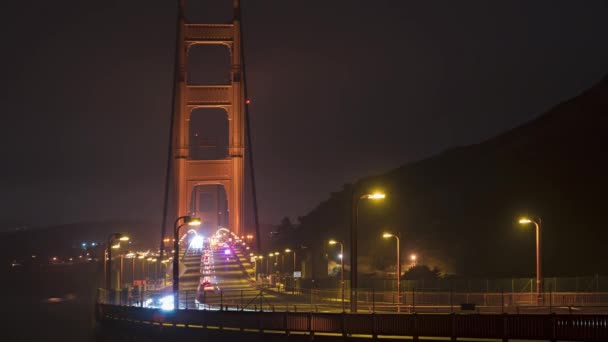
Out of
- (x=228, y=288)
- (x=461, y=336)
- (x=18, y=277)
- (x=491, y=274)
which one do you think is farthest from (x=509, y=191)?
(x=18, y=277)

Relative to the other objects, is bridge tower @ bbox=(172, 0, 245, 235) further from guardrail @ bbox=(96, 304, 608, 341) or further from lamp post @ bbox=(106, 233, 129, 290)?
guardrail @ bbox=(96, 304, 608, 341)

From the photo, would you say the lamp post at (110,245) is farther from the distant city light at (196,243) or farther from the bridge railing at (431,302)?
the distant city light at (196,243)

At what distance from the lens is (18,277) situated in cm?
14925

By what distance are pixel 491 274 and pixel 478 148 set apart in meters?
54.6

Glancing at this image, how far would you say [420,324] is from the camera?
23359mm

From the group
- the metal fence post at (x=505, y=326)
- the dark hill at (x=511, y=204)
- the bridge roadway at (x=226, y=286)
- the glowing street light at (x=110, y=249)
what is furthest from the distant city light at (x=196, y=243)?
the metal fence post at (x=505, y=326)

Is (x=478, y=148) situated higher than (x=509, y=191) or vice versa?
(x=478, y=148)

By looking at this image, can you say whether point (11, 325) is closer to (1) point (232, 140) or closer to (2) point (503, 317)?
(1) point (232, 140)

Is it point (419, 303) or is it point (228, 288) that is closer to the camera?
point (419, 303)

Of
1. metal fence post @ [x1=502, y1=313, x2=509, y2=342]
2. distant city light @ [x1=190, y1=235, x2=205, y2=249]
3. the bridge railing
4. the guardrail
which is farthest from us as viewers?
distant city light @ [x1=190, y1=235, x2=205, y2=249]

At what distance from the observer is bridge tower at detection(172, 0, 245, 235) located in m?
96.7

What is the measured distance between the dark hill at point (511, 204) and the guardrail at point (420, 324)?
2726 centimetres

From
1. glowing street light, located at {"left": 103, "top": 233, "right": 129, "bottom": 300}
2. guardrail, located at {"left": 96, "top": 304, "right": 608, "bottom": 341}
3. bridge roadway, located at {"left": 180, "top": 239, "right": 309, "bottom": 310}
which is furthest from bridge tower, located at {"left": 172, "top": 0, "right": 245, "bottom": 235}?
guardrail, located at {"left": 96, "top": 304, "right": 608, "bottom": 341}

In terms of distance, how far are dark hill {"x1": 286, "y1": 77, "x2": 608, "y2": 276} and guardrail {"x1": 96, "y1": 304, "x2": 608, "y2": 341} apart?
89.4 feet
